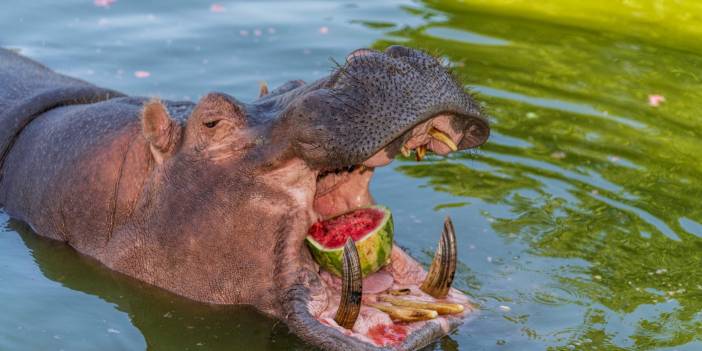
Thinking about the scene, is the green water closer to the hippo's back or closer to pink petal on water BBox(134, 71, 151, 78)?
pink petal on water BBox(134, 71, 151, 78)

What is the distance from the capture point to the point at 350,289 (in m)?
5.99

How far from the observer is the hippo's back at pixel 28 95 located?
7.53 metres

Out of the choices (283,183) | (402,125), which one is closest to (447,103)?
(402,125)

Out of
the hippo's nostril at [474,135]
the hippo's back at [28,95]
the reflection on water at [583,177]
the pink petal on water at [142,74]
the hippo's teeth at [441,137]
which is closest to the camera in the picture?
the hippo's teeth at [441,137]

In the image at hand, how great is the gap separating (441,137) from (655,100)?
4.71 metres

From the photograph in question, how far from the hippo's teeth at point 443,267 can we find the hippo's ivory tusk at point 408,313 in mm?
241

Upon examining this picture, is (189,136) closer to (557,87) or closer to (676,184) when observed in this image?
(676,184)

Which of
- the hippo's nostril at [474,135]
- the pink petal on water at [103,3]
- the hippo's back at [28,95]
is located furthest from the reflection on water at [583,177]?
the pink petal on water at [103,3]

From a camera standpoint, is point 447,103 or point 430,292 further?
point 430,292

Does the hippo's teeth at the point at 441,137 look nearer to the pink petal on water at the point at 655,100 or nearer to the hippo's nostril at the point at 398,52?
the hippo's nostril at the point at 398,52

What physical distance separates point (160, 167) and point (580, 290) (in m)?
2.56

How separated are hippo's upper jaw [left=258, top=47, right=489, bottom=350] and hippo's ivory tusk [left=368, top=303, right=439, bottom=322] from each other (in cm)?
4

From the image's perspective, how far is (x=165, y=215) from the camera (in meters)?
6.49

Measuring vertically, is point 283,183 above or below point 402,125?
below
